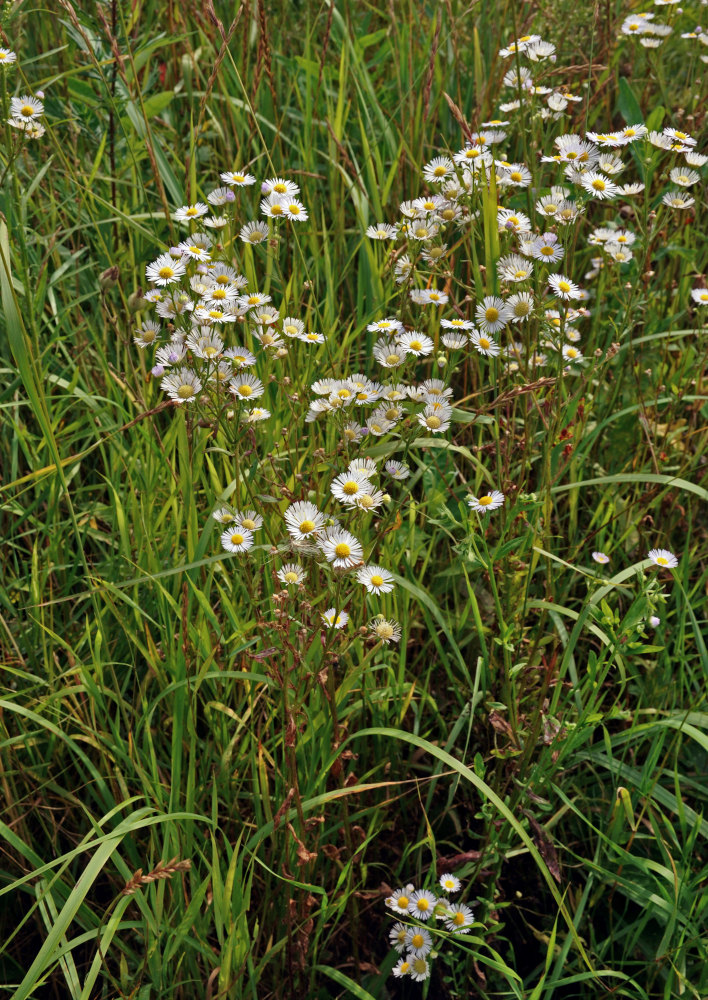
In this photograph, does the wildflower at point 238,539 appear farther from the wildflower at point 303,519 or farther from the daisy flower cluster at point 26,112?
the daisy flower cluster at point 26,112

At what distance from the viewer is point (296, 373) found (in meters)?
1.81

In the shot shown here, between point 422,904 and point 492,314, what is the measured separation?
3.41 feet

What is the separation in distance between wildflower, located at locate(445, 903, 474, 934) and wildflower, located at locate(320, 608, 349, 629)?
48cm

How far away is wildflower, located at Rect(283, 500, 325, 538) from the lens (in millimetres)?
1320

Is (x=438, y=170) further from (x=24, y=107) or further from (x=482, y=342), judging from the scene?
(x=24, y=107)

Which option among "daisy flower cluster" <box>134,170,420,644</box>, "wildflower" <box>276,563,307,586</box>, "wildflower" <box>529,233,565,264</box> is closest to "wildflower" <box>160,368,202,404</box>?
"daisy flower cluster" <box>134,170,420,644</box>

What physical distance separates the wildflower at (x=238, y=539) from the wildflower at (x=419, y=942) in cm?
64

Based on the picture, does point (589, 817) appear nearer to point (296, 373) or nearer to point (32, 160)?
point (296, 373)

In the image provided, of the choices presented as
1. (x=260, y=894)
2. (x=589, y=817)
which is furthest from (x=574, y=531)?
(x=260, y=894)

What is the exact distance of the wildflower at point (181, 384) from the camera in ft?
4.78

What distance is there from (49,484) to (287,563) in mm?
669

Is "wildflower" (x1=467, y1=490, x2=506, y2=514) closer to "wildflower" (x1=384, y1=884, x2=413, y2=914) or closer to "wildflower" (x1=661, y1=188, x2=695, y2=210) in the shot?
"wildflower" (x1=384, y1=884, x2=413, y2=914)

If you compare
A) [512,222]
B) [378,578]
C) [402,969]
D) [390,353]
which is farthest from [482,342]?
[402,969]

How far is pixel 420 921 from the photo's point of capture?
1407 mm
